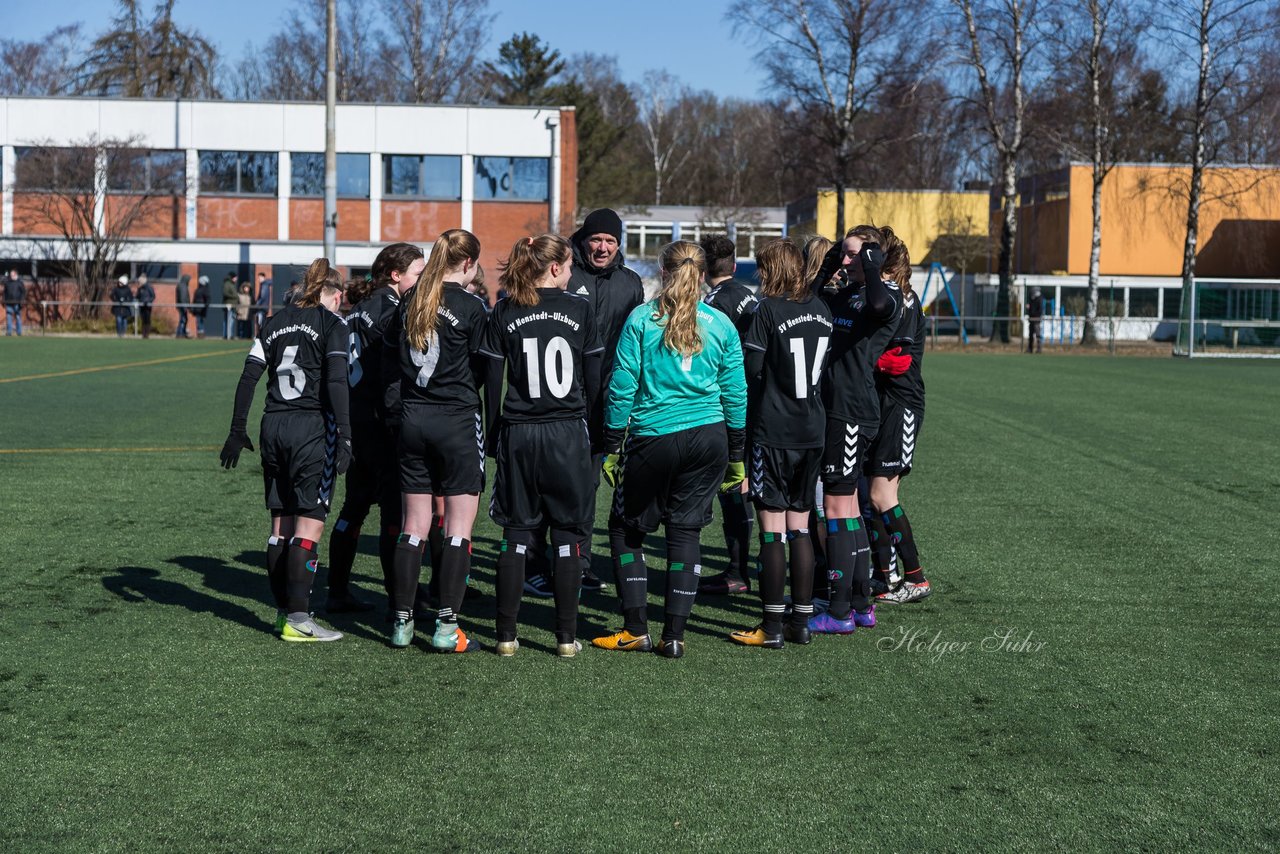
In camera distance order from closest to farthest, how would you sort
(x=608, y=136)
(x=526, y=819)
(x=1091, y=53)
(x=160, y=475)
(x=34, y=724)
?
(x=526, y=819)
(x=34, y=724)
(x=160, y=475)
(x=1091, y=53)
(x=608, y=136)

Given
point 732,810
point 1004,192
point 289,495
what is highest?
point 1004,192

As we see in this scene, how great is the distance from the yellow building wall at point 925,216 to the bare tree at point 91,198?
25879mm

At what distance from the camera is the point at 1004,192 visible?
1724 inches

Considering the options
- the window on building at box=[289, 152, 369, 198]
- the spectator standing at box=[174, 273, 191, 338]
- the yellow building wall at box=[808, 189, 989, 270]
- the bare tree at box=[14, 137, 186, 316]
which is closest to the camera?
the spectator standing at box=[174, 273, 191, 338]

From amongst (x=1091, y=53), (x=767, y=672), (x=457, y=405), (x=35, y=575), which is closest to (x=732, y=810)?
(x=767, y=672)

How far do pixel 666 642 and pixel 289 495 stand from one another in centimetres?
187

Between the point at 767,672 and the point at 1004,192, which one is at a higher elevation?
the point at 1004,192

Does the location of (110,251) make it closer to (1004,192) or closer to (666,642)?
(1004,192)

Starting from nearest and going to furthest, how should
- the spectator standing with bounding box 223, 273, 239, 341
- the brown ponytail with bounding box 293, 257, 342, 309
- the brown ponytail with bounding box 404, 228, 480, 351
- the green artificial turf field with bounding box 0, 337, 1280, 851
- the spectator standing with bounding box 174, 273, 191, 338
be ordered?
1. the green artificial turf field with bounding box 0, 337, 1280, 851
2. the brown ponytail with bounding box 404, 228, 480, 351
3. the brown ponytail with bounding box 293, 257, 342, 309
4. the spectator standing with bounding box 223, 273, 239, 341
5. the spectator standing with bounding box 174, 273, 191, 338

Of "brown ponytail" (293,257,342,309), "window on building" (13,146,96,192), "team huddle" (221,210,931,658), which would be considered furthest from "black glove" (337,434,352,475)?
"window on building" (13,146,96,192)

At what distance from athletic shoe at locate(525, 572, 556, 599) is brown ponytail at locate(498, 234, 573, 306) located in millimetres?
2239

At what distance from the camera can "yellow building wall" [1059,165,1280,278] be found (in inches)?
1944

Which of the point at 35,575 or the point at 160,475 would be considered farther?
the point at 160,475

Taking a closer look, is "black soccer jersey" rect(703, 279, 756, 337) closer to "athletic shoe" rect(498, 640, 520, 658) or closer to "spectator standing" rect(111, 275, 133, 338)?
"athletic shoe" rect(498, 640, 520, 658)
